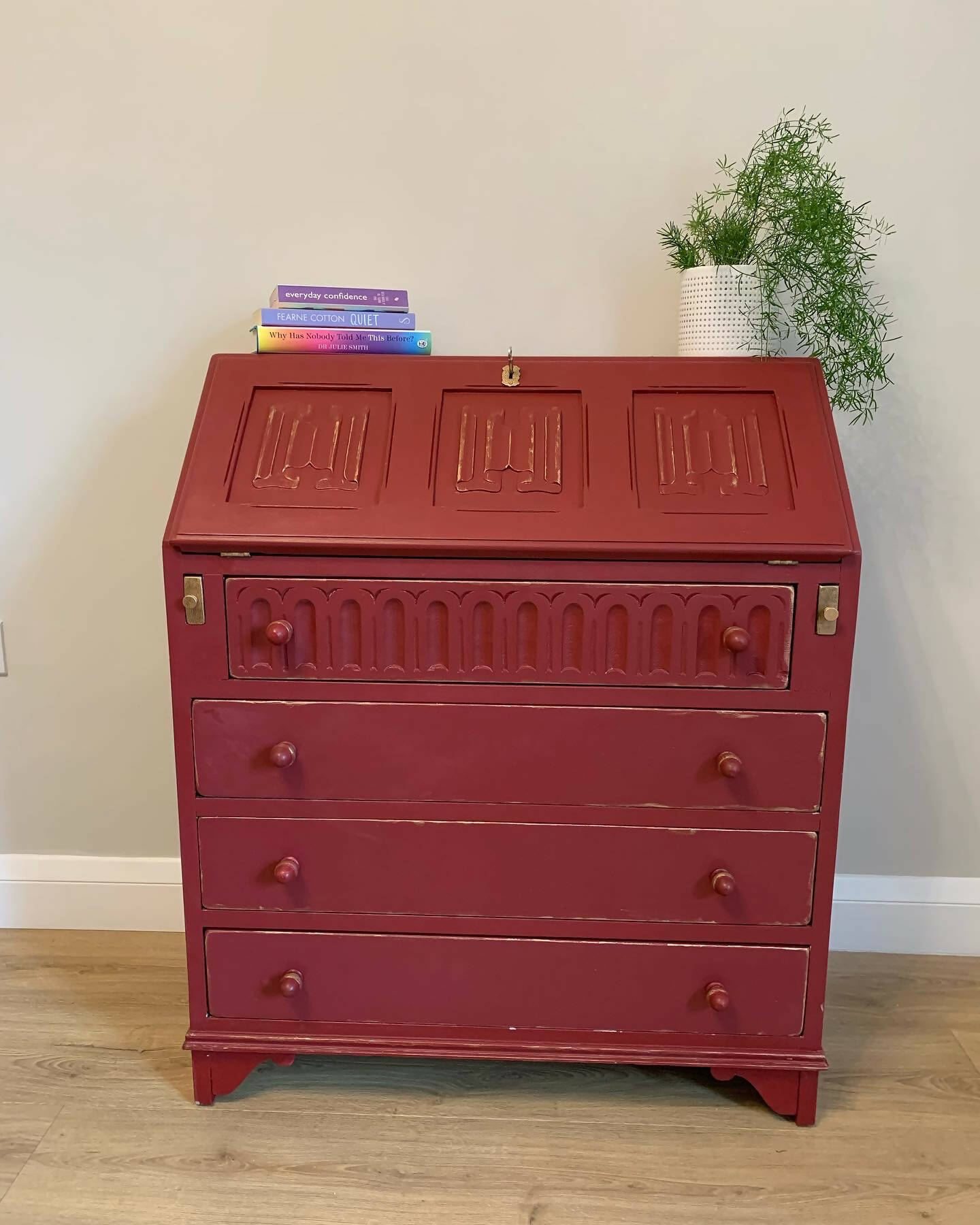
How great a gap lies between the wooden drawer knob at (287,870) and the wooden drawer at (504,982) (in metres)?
0.12

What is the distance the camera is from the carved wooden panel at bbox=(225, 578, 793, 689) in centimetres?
138

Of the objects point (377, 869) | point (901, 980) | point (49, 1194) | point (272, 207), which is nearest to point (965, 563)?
point (901, 980)

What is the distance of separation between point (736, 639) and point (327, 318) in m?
0.92

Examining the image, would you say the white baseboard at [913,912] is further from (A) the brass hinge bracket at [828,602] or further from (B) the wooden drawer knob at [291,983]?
(A) the brass hinge bracket at [828,602]

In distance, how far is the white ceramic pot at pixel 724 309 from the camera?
5.20 feet

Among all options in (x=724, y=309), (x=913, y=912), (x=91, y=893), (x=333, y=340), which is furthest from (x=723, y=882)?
(x=91, y=893)

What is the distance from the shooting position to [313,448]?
1485 mm

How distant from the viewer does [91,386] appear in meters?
1.89

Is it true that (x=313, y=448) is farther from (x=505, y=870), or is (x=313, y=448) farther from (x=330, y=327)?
(x=505, y=870)

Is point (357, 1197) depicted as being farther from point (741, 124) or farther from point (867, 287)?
point (741, 124)

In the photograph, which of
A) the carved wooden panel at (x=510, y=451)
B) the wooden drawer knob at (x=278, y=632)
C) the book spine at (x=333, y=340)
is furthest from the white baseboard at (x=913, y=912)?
the book spine at (x=333, y=340)

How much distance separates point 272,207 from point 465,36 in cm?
50

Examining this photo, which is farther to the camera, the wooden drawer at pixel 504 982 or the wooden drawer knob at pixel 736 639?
the wooden drawer at pixel 504 982

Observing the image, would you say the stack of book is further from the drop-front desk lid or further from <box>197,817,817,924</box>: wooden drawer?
<box>197,817,817,924</box>: wooden drawer
